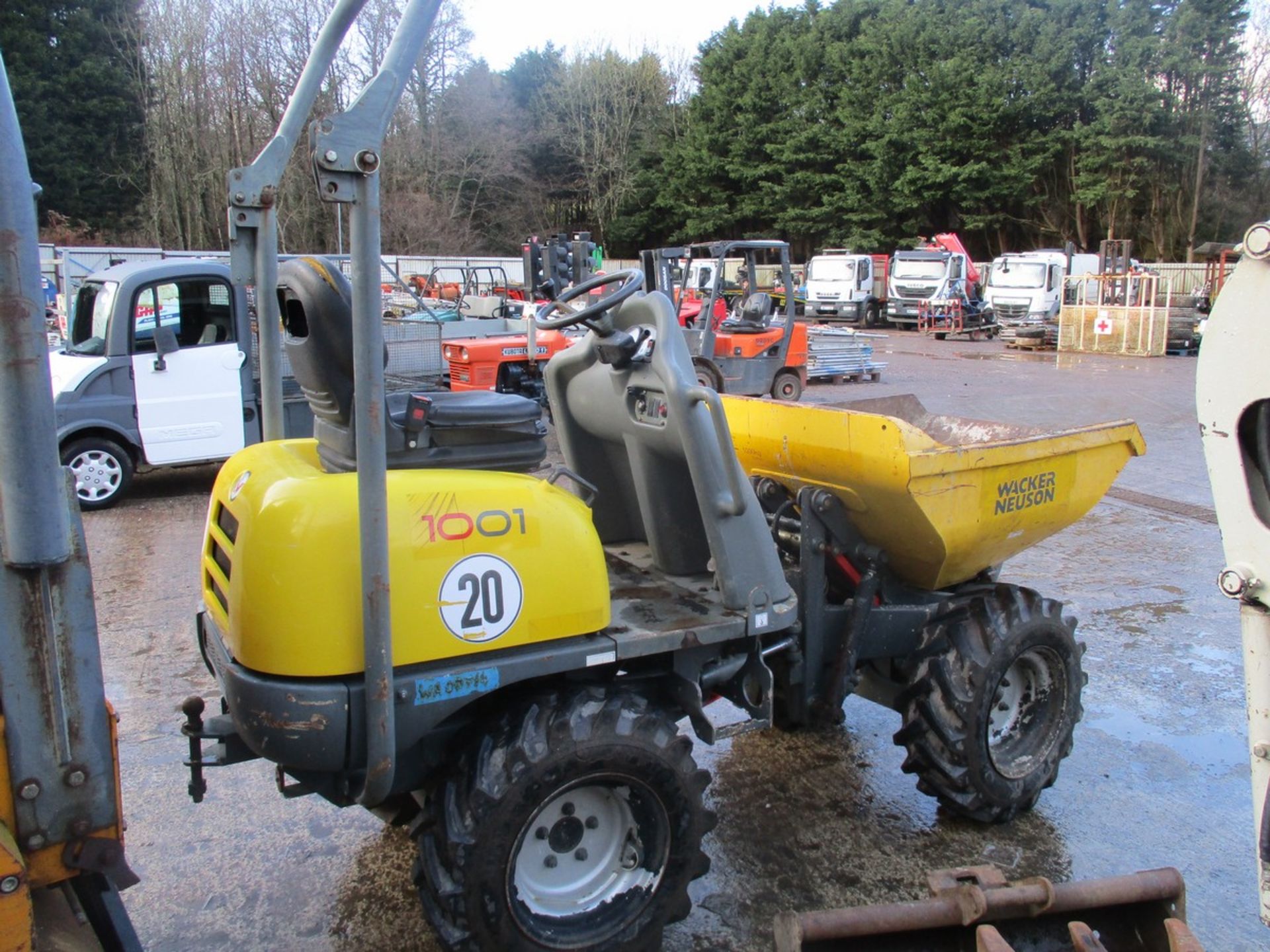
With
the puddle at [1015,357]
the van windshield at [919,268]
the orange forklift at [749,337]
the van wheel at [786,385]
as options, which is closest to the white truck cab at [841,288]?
the van windshield at [919,268]

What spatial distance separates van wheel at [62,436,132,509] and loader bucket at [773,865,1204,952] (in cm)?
850

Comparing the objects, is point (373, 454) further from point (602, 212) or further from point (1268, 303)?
point (602, 212)

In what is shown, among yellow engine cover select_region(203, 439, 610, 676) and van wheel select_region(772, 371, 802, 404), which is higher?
yellow engine cover select_region(203, 439, 610, 676)

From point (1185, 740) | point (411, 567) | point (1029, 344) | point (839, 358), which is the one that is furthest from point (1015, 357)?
point (411, 567)

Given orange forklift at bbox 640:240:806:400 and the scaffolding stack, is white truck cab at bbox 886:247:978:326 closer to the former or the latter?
the scaffolding stack

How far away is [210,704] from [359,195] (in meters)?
3.88

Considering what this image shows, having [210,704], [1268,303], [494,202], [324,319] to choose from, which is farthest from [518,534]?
[494,202]

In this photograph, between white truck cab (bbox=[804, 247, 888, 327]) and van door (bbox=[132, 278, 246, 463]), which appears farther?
white truck cab (bbox=[804, 247, 888, 327])

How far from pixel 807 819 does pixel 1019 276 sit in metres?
29.1

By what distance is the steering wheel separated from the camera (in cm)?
330

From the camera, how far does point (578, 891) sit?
3.09 meters

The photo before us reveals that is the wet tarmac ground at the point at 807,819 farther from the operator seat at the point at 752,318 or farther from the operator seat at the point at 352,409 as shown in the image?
the operator seat at the point at 752,318

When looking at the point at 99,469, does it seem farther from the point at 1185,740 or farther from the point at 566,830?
the point at 1185,740

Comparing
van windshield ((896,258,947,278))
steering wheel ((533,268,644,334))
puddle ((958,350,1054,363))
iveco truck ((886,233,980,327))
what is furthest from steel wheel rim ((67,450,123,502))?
van windshield ((896,258,947,278))
